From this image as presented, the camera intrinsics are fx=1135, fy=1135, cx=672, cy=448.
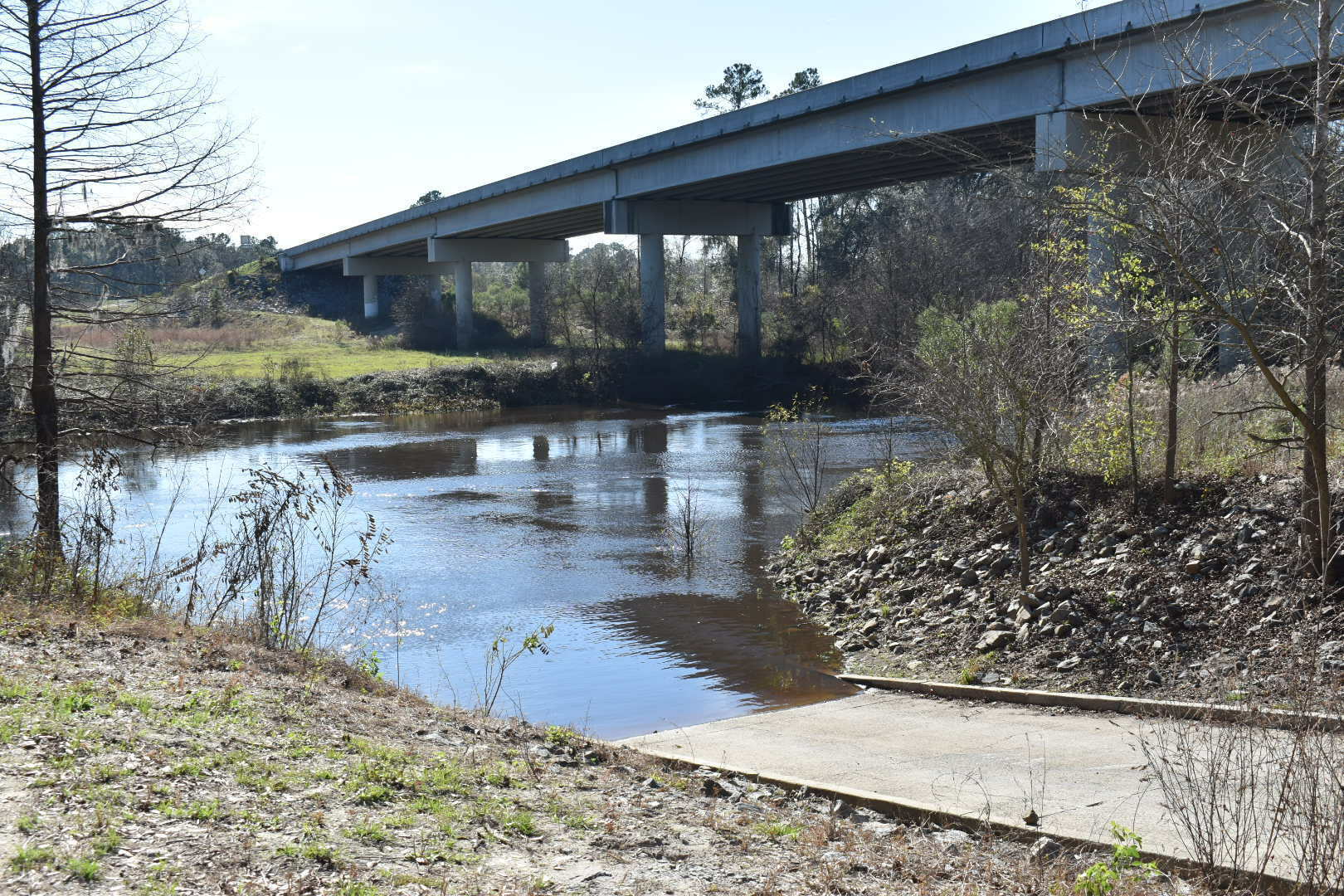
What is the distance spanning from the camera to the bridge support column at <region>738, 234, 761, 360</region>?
5400cm

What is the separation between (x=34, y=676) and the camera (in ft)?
26.4

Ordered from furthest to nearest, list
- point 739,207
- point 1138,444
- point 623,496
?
point 739,207 < point 623,496 < point 1138,444

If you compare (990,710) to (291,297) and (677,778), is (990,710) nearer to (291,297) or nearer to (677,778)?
(677,778)

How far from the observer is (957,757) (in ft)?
27.1

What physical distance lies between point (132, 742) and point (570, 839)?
2.74m

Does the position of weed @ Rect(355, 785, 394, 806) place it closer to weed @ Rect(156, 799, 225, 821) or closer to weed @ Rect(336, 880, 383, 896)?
weed @ Rect(156, 799, 225, 821)

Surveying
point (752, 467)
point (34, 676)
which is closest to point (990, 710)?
point (34, 676)

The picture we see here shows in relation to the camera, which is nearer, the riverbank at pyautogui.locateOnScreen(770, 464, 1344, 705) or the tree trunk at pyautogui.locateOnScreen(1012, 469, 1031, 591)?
the riverbank at pyautogui.locateOnScreen(770, 464, 1344, 705)

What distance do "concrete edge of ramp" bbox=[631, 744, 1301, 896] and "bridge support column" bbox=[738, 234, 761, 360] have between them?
151 feet

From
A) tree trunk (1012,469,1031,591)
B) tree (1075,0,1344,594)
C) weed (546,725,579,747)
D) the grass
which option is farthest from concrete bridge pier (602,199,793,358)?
weed (546,725,579,747)

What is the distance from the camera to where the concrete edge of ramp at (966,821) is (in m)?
5.30

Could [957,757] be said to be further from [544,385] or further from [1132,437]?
[544,385]

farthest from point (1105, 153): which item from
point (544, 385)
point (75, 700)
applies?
point (544, 385)

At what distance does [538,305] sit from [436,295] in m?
9.39
